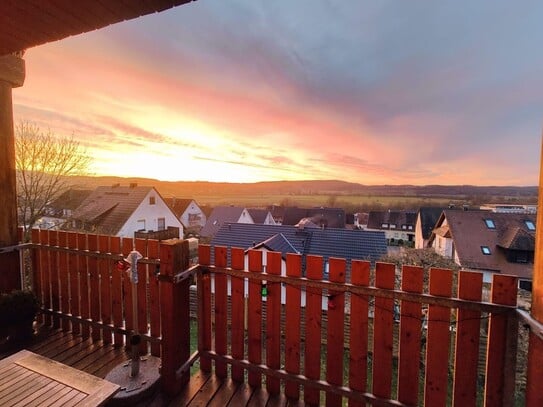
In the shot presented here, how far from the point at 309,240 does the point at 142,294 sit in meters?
10.2

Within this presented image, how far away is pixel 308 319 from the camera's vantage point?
1.73 meters

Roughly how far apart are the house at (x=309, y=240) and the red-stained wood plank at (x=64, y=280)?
7020 millimetres

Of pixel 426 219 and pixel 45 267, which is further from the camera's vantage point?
pixel 426 219

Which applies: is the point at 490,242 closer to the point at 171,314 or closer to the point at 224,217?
the point at 171,314

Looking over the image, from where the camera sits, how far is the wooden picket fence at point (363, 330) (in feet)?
4.42

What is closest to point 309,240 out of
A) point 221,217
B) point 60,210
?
point 60,210

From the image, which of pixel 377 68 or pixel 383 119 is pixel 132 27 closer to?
pixel 377 68

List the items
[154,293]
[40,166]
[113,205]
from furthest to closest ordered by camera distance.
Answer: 1. [113,205]
2. [40,166]
3. [154,293]

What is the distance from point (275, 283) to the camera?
1798mm

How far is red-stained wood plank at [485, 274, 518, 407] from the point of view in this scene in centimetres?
129

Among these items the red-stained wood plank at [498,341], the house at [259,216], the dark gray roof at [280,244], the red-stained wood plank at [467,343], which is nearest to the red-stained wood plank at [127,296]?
the red-stained wood plank at [467,343]

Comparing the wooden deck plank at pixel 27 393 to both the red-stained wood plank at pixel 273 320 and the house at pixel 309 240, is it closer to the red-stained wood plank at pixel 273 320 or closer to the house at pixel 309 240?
the red-stained wood plank at pixel 273 320

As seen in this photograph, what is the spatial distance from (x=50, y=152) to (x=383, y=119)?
916cm

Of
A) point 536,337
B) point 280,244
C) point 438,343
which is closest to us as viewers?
point 536,337
